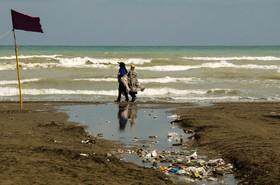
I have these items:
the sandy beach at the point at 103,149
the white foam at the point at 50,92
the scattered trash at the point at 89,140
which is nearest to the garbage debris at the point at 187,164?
the sandy beach at the point at 103,149

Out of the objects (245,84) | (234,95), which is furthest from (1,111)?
(245,84)

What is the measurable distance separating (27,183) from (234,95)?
16.6m

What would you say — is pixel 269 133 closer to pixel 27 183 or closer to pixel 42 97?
pixel 27 183

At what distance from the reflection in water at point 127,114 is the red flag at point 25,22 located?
353cm

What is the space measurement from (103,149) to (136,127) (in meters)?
2.77

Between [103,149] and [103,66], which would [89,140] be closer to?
[103,149]

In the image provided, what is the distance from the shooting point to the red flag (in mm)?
13336

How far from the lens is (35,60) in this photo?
5050cm

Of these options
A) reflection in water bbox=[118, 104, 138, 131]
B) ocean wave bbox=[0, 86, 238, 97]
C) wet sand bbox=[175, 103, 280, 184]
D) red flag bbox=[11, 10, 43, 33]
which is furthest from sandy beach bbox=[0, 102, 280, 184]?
ocean wave bbox=[0, 86, 238, 97]

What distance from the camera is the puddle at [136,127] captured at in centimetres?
844

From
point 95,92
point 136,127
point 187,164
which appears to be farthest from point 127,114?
point 95,92

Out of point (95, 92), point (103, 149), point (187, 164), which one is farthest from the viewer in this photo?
point (95, 92)

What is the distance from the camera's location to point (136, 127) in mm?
11320

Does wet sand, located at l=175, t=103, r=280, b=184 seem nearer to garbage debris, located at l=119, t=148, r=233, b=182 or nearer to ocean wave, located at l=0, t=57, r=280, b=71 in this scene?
garbage debris, located at l=119, t=148, r=233, b=182
